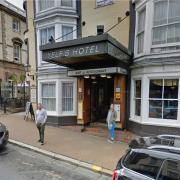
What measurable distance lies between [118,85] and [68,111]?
3.77 metres

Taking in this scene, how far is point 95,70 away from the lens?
360 inches

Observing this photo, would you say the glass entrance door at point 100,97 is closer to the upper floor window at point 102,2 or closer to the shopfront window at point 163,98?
the shopfront window at point 163,98

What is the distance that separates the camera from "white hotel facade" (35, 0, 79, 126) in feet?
37.8

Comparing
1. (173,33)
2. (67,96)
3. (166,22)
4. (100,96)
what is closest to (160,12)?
(166,22)

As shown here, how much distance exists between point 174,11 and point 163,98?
3635 millimetres

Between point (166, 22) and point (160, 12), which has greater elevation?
point (160, 12)

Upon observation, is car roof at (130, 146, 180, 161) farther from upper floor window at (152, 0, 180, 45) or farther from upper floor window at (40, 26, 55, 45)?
upper floor window at (40, 26, 55, 45)

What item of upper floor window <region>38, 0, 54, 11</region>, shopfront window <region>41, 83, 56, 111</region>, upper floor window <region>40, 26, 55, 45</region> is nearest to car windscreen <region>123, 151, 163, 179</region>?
shopfront window <region>41, 83, 56, 111</region>

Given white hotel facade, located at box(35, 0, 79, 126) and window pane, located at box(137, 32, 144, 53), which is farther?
white hotel facade, located at box(35, 0, 79, 126)

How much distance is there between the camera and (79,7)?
459 inches

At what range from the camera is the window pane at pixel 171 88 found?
8.02 m

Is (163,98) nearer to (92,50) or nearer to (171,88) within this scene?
(171,88)

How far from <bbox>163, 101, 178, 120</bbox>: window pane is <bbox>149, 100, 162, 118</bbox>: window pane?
0.69 feet

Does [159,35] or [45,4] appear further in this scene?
[45,4]
